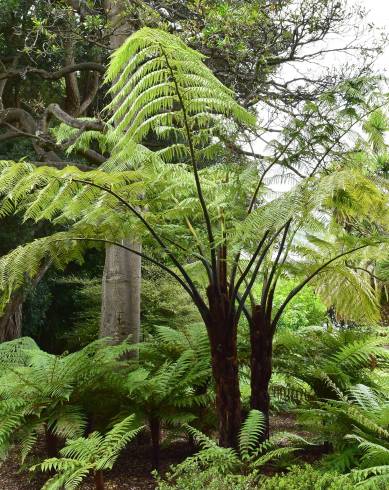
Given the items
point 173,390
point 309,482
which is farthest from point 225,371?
point 309,482

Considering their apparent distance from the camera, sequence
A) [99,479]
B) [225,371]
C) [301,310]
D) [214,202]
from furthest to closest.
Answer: [301,310] < [214,202] < [225,371] < [99,479]

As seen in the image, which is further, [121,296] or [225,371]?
[121,296]

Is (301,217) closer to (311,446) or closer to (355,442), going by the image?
(355,442)

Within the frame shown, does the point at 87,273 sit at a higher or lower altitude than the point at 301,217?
higher

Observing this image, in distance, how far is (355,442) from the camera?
2916 millimetres

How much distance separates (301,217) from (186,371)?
44.6 inches

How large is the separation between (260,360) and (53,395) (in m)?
1.11

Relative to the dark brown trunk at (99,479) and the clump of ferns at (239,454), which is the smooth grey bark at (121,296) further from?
the dark brown trunk at (99,479)

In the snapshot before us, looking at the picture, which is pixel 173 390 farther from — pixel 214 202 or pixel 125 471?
pixel 214 202

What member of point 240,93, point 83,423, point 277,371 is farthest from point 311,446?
point 240,93

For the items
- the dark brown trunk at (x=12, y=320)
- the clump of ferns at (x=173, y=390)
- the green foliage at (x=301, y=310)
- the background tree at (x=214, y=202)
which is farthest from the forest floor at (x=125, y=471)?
the green foliage at (x=301, y=310)

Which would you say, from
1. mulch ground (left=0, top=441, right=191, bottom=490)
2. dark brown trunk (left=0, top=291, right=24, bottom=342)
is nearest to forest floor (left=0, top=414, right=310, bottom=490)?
mulch ground (left=0, top=441, right=191, bottom=490)

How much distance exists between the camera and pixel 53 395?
10.0 feet

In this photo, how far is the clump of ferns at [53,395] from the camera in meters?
2.93
